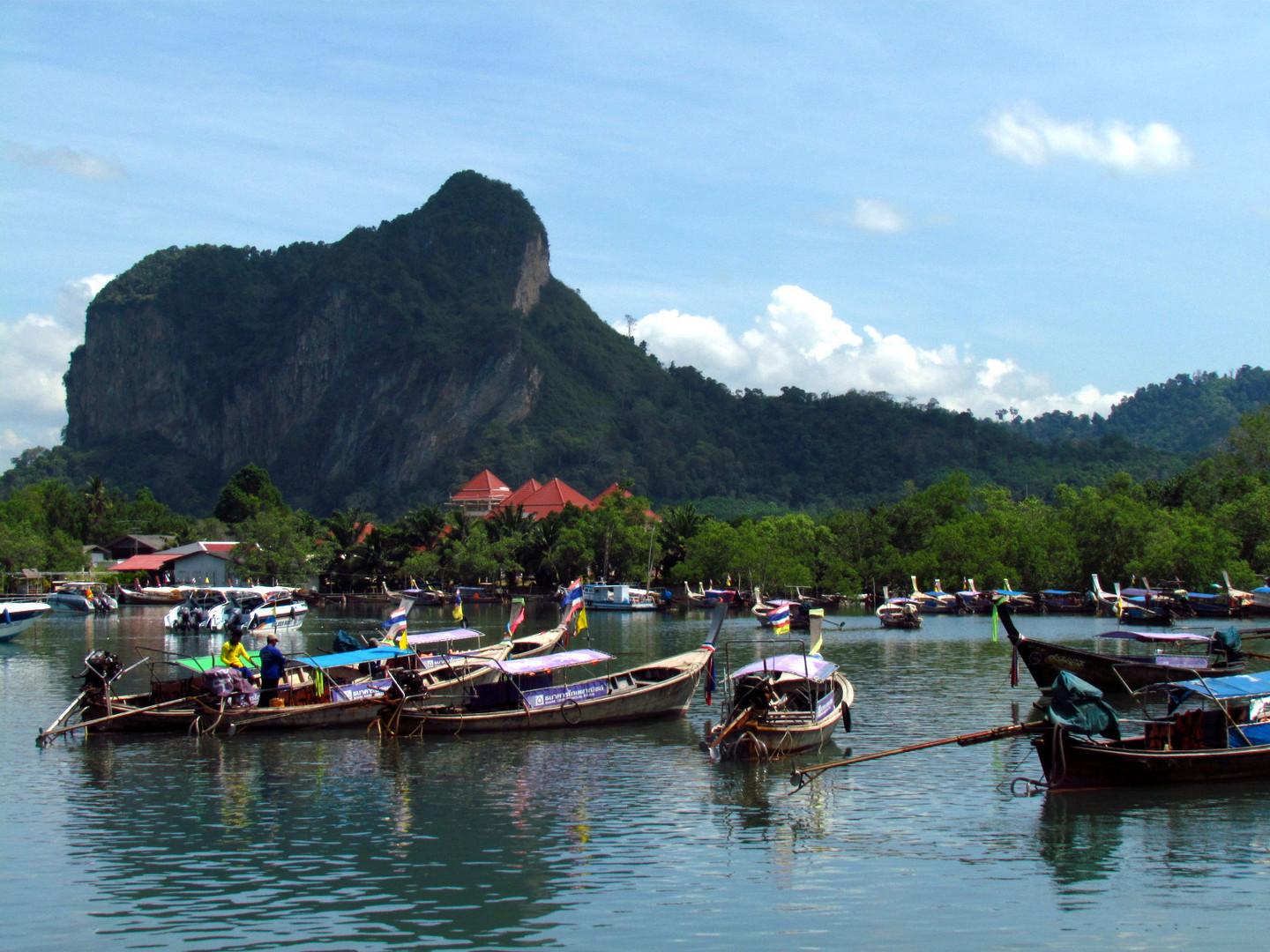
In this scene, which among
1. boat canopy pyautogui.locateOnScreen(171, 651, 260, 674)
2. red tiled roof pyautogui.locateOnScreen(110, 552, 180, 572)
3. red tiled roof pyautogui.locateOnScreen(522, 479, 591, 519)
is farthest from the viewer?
red tiled roof pyautogui.locateOnScreen(522, 479, 591, 519)

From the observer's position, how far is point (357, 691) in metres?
32.5

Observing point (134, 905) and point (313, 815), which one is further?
point (313, 815)

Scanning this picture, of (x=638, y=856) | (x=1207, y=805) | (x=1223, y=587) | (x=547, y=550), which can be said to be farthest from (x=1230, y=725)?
(x=547, y=550)

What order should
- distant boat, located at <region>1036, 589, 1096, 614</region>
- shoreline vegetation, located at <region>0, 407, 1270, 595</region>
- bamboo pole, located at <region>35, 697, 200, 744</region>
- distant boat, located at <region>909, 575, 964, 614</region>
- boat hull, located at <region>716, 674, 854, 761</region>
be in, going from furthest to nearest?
shoreline vegetation, located at <region>0, 407, 1270, 595</region>
distant boat, located at <region>909, 575, 964, 614</region>
distant boat, located at <region>1036, 589, 1096, 614</region>
bamboo pole, located at <region>35, 697, 200, 744</region>
boat hull, located at <region>716, 674, 854, 761</region>

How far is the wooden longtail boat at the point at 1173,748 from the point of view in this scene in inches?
856

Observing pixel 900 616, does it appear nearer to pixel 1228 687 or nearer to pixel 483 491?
pixel 1228 687

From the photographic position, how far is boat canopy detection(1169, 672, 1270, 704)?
23062 millimetres

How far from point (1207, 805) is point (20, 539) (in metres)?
112

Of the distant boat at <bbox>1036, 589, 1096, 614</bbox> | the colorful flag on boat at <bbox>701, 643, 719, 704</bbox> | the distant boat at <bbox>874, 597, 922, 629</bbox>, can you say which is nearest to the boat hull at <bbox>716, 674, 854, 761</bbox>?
the colorful flag on boat at <bbox>701, 643, 719, 704</bbox>

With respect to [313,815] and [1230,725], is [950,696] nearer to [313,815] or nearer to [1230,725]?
[1230,725]

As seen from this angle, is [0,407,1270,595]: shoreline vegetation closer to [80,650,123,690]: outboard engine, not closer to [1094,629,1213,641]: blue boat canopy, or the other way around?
[1094,629,1213,641]: blue boat canopy

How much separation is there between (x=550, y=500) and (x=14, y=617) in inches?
4115

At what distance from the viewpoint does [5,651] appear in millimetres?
59531

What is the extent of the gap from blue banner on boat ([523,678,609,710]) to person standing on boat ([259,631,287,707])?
6872mm
